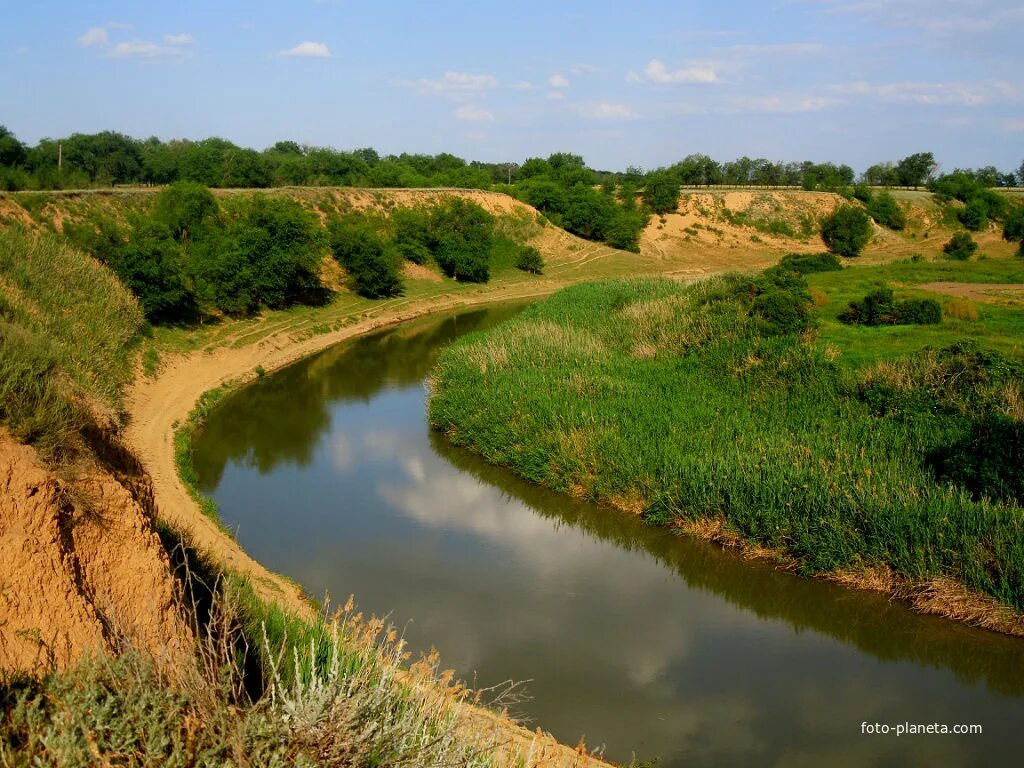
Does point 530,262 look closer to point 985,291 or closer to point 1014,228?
point 985,291

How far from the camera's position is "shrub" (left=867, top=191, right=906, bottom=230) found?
6300 centimetres

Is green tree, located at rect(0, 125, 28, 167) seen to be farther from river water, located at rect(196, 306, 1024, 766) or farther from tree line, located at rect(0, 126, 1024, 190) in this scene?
river water, located at rect(196, 306, 1024, 766)

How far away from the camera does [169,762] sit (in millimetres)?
4160

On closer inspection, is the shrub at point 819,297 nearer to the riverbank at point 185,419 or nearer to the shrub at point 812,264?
the shrub at point 812,264

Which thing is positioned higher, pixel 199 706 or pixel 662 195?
pixel 662 195

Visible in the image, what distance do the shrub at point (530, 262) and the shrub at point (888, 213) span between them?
1231 inches

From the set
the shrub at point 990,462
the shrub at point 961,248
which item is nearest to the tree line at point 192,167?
the shrub at point 961,248

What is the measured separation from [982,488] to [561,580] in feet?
21.8

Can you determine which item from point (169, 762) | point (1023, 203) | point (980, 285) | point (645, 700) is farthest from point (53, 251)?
point (1023, 203)

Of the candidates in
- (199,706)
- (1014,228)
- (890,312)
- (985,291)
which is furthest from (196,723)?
(1014,228)

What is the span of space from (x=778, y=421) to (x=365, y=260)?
23.2 metres

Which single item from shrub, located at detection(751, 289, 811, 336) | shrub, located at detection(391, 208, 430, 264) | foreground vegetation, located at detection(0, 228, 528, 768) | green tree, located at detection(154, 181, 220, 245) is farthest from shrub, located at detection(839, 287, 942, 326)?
green tree, located at detection(154, 181, 220, 245)

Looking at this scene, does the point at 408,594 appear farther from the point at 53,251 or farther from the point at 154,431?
the point at 53,251

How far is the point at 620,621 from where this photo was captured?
466 inches
